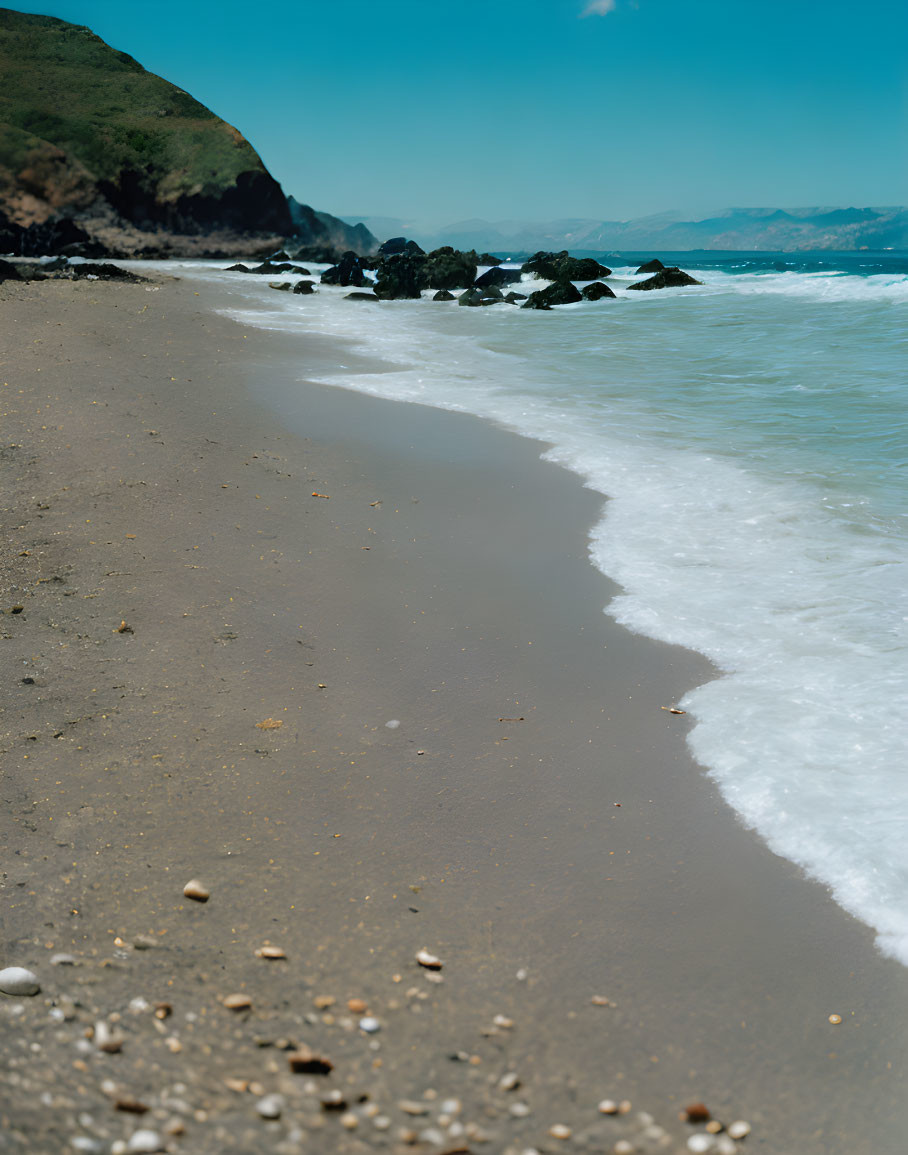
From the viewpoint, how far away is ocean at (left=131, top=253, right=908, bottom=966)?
2.73 m

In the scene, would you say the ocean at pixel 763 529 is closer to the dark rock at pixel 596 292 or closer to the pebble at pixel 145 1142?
the pebble at pixel 145 1142

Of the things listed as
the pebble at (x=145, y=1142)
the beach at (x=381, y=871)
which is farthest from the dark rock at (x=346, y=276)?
the pebble at (x=145, y=1142)

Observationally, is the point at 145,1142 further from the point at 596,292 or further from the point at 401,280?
the point at 401,280

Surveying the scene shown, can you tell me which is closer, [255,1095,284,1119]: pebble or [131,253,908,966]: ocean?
[255,1095,284,1119]: pebble

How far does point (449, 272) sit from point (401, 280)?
3562 mm

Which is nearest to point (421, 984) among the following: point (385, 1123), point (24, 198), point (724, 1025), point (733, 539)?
point (385, 1123)

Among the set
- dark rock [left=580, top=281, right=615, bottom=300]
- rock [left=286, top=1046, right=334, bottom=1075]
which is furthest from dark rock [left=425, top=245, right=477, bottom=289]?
rock [left=286, top=1046, right=334, bottom=1075]

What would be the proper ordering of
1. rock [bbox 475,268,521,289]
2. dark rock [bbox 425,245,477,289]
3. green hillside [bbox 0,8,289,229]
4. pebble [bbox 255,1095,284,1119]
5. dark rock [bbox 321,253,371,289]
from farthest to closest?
1. green hillside [bbox 0,8,289,229]
2. dark rock [bbox 425,245,477,289]
3. dark rock [bbox 321,253,371,289]
4. rock [bbox 475,268,521,289]
5. pebble [bbox 255,1095,284,1119]

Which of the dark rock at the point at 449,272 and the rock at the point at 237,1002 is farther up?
the dark rock at the point at 449,272

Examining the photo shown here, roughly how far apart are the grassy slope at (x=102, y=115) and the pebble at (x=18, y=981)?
4263 cm

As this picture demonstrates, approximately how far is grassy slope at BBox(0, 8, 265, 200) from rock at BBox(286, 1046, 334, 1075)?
4309 centimetres

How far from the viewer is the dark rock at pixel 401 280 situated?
979 inches

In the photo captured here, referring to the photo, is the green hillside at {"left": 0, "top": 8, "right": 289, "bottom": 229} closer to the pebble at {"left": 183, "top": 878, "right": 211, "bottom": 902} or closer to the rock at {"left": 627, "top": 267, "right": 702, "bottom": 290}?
the rock at {"left": 627, "top": 267, "right": 702, "bottom": 290}

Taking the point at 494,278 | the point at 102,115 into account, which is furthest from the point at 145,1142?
the point at 102,115
